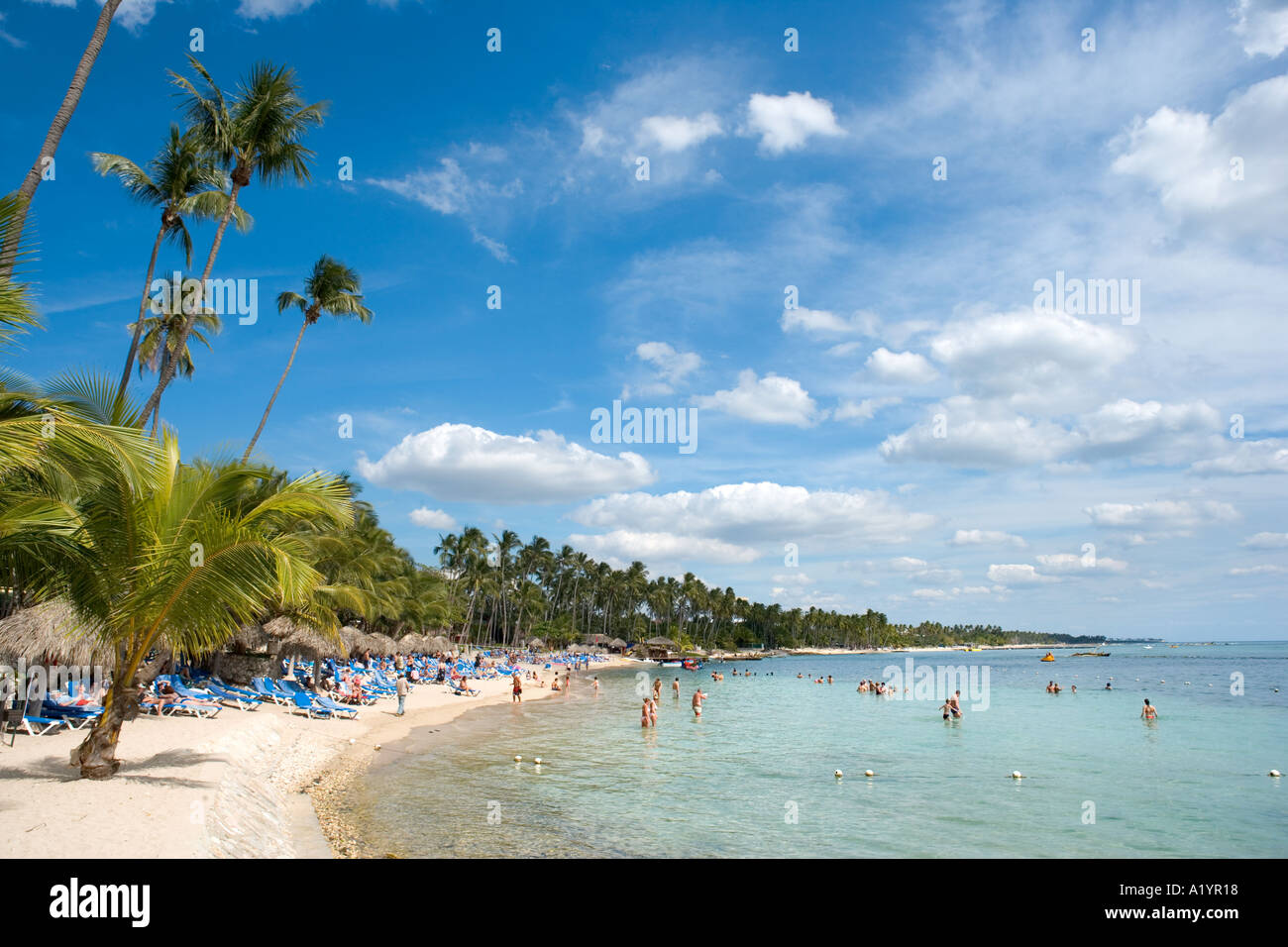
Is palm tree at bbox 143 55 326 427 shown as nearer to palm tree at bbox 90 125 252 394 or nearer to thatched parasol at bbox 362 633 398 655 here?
palm tree at bbox 90 125 252 394

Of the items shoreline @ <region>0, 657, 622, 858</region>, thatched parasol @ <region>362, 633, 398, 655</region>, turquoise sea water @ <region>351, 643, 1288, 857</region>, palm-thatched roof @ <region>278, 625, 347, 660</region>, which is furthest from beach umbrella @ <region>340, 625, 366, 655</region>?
shoreline @ <region>0, 657, 622, 858</region>

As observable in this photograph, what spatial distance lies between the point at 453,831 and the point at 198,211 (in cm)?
1869

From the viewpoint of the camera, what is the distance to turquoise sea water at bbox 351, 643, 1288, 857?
12234 millimetres

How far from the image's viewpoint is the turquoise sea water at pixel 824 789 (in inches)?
482

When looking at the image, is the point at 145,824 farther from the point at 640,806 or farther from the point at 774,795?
the point at 774,795

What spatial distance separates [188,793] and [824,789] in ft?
43.8

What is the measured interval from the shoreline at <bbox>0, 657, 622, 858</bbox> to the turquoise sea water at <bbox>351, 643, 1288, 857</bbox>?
110cm

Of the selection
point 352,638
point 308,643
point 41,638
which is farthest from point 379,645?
point 41,638

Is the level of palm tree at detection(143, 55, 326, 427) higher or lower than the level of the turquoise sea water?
higher

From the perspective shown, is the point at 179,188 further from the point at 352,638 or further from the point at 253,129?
the point at 352,638

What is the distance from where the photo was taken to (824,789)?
1692 cm

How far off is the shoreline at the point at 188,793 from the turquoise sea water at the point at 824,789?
1100 millimetres

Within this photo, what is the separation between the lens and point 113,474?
336 inches
